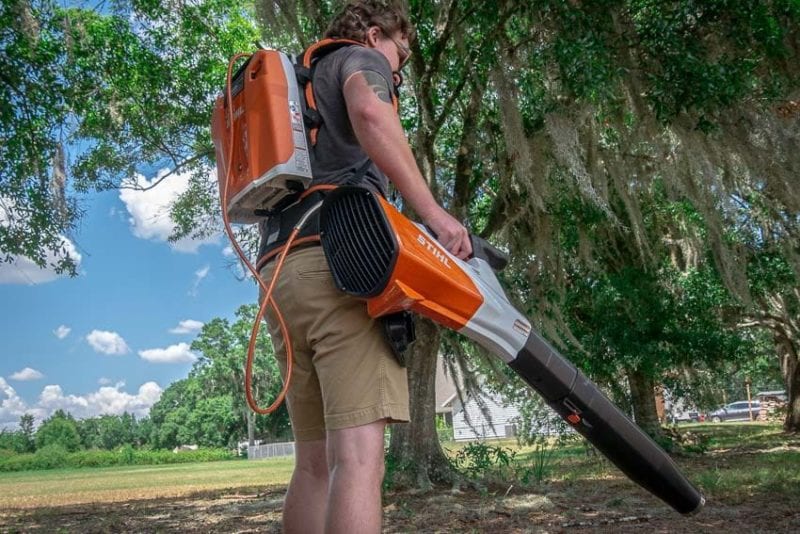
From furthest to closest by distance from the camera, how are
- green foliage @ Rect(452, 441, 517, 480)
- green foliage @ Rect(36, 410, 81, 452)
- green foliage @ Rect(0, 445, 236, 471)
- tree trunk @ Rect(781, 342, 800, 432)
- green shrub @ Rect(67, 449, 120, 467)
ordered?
1. green foliage @ Rect(36, 410, 81, 452)
2. green shrub @ Rect(67, 449, 120, 467)
3. green foliage @ Rect(0, 445, 236, 471)
4. tree trunk @ Rect(781, 342, 800, 432)
5. green foliage @ Rect(452, 441, 517, 480)

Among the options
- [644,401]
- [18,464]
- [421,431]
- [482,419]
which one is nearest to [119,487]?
[482,419]

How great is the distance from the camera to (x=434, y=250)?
1693 millimetres

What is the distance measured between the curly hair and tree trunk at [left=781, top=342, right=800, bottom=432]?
15.0 m

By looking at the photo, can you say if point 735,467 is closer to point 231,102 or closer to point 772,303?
point 772,303

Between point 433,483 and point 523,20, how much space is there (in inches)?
153

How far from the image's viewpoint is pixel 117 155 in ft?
27.9

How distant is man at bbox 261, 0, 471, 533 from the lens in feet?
5.45

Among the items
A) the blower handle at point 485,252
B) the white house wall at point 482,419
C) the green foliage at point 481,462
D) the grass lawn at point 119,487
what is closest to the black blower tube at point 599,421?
the blower handle at point 485,252

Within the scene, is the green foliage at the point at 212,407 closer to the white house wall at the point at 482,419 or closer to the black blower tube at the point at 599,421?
the white house wall at the point at 482,419

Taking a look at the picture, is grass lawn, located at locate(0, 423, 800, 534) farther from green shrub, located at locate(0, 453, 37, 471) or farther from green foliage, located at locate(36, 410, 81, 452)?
green foliage, located at locate(36, 410, 81, 452)

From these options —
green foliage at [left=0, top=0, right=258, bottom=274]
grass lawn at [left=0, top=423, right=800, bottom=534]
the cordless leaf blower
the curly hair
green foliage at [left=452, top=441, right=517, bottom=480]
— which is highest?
green foliage at [left=0, top=0, right=258, bottom=274]

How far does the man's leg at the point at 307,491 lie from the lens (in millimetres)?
1913

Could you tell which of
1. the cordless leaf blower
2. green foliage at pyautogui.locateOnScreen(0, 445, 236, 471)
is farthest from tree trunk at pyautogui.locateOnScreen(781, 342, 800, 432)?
green foliage at pyautogui.locateOnScreen(0, 445, 236, 471)

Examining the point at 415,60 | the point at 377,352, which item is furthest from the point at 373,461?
the point at 415,60
